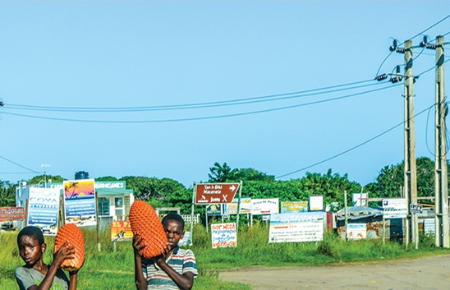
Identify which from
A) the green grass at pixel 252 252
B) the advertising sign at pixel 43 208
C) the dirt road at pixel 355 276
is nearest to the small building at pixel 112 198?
the green grass at pixel 252 252

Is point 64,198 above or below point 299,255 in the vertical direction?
above

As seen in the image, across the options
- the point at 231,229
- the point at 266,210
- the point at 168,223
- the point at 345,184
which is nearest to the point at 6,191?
the point at 345,184

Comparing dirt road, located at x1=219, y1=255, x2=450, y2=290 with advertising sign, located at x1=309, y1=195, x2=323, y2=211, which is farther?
advertising sign, located at x1=309, y1=195, x2=323, y2=211

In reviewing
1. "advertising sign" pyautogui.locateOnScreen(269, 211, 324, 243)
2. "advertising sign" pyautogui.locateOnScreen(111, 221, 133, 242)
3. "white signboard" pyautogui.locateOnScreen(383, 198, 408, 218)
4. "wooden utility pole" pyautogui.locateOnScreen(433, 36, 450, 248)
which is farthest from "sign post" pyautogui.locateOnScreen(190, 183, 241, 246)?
"wooden utility pole" pyautogui.locateOnScreen(433, 36, 450, 248)

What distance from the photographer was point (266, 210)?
43.7 meters

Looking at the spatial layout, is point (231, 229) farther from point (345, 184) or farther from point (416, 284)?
point (345, 184)

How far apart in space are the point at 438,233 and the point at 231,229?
9104 mm

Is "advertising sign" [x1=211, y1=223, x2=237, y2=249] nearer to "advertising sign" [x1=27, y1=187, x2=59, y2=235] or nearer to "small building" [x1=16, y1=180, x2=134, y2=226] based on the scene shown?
"advertising sign" [x1=27, y1=187, x2=59, y2=235]

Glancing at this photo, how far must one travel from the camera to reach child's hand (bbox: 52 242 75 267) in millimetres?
5043

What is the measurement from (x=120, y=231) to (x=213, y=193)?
4.71 metres

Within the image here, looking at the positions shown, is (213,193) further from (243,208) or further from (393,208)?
(243,208)

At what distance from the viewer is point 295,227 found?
94.2 feet

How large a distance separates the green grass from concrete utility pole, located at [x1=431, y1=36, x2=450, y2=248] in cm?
69

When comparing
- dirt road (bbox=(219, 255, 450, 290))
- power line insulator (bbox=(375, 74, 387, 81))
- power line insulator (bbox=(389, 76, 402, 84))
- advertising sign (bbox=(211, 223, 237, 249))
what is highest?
power line insulator (bbox=(375, 74, 387, 81))
